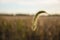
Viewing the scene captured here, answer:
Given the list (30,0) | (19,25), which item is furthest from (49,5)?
(19,25)

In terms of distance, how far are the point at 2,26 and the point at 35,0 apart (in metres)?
0.33

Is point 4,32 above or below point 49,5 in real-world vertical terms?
below

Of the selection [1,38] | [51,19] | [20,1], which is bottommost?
[1,38]

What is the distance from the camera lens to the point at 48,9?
1843mm

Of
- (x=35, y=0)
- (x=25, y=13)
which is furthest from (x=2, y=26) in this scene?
(x=35, y=0)

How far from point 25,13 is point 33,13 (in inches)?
2.4

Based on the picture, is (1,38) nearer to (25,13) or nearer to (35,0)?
(25,13)

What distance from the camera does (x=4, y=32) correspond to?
184 cm

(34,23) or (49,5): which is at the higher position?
(49,5)

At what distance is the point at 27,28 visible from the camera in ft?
6.05

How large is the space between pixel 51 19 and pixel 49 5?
11 cm

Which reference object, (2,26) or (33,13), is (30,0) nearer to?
(33,13)

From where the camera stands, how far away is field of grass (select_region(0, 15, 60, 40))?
6.04ft

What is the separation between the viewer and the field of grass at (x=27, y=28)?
184cm
